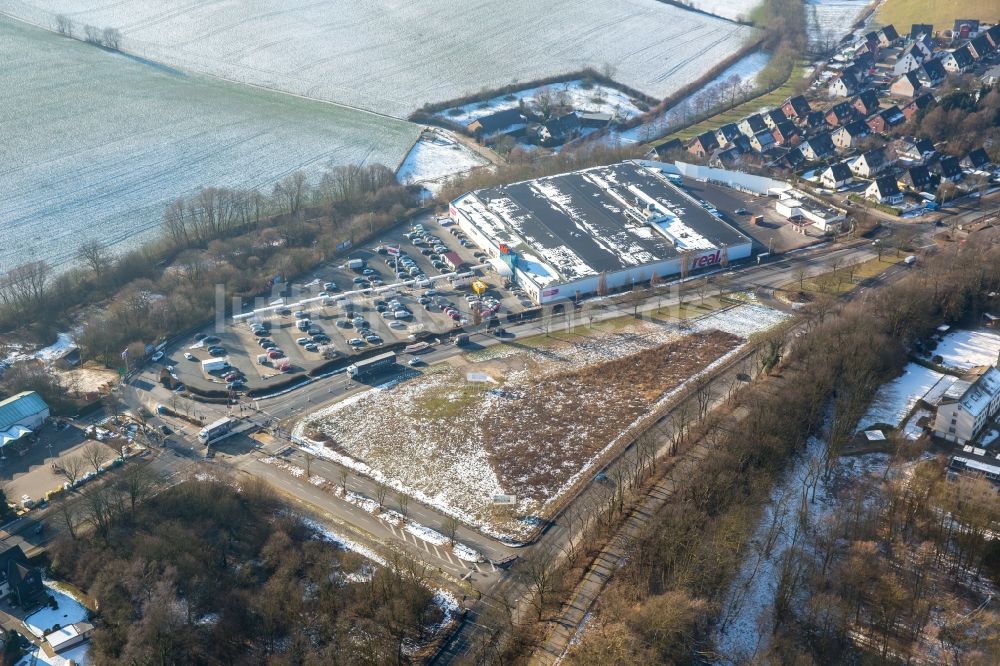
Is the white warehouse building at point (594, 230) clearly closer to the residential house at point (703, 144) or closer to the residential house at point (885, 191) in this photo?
the residential house at point (703, 144)

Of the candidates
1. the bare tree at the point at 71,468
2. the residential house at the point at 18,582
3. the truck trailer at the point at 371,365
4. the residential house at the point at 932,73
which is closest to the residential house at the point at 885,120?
the residential house at the point at 932,73

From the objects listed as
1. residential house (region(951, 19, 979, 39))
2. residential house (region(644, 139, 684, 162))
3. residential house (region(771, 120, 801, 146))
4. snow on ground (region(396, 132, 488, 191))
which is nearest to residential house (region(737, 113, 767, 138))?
residential house (region(771, 120, 801, 146))

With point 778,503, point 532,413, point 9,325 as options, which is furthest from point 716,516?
point 9,325

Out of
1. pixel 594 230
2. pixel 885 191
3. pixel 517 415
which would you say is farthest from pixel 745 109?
pixel 517 415

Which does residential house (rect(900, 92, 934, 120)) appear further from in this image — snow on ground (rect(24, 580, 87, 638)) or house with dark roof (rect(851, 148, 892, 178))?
snow on ground (rect(24, 580, 87, 638))

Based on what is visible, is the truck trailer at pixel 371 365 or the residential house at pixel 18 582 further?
the truck trailer at pixel 371 365

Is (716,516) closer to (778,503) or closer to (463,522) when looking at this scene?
(778,503)
